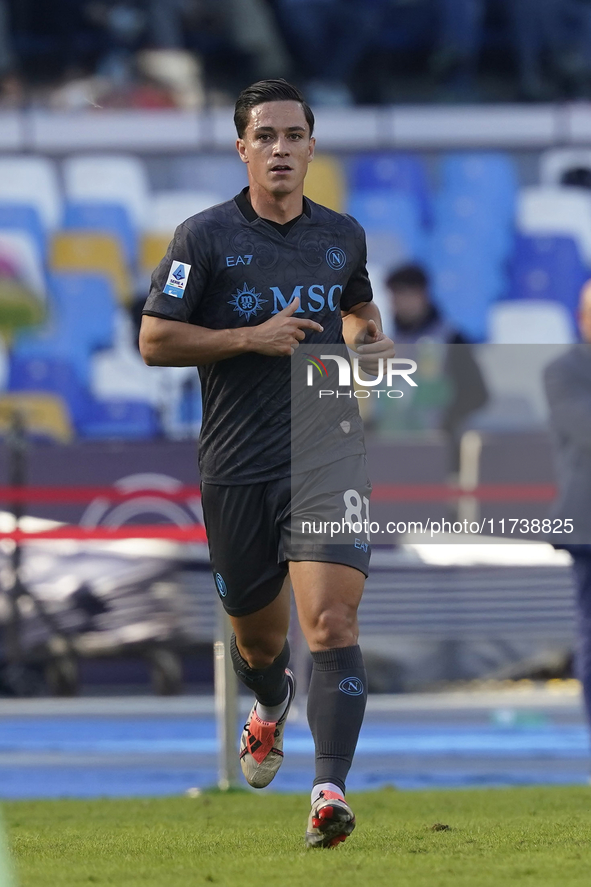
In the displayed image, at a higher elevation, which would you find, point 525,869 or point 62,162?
point 62,162

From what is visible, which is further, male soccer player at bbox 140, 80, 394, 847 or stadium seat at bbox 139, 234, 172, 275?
stadium seat at bbox 139, 234, 172, 275

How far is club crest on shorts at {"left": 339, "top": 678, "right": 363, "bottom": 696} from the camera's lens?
3.07 m

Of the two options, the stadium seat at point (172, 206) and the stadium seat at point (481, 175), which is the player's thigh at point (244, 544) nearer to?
the stadium seat at point (172, 206)

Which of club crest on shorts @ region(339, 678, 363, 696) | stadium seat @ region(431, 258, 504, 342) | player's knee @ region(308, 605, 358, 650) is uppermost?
stadium seat @ region(431, 258, 504, 342)

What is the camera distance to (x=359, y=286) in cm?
346

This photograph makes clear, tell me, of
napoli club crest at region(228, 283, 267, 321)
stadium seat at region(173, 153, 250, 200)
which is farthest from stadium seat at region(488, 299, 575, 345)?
napoli club crest at region(228, 283, 267, 321)

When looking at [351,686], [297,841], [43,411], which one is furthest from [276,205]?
[43,411]

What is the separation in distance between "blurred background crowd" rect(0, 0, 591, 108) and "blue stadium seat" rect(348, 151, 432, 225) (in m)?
0.61

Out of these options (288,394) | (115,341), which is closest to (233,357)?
(288,394)

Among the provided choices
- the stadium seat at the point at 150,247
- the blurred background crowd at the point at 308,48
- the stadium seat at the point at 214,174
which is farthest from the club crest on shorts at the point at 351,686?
the blurred background crowd at the point at 308,48

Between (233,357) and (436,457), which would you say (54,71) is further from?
(233,357)

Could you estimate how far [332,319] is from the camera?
10.8 ft

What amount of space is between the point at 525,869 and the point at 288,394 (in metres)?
1.24

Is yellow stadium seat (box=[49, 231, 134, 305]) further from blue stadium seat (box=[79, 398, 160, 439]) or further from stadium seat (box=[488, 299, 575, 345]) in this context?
stadium seat (box=[488, 299, 575, 345])
